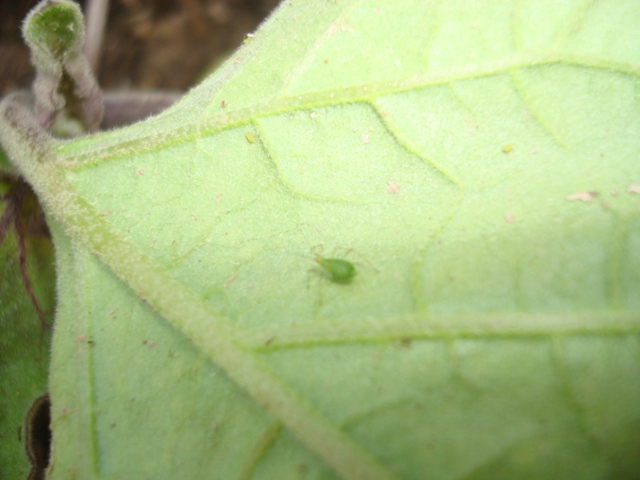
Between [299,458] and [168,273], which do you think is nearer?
[299,458]

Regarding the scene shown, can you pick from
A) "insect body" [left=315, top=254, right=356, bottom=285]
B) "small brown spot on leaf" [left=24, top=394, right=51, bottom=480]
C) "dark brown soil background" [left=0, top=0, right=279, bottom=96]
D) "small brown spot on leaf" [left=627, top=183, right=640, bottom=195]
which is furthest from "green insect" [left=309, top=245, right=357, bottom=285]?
"dark brown soil background" [left=0, top=0, right=279, bottom=96]

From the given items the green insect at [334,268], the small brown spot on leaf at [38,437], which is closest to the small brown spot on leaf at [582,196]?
the green insect at [334,268]

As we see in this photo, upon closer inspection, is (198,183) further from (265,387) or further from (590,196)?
(590,196)

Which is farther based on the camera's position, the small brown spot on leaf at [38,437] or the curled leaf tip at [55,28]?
the small brown spot on leaf at [38,437]

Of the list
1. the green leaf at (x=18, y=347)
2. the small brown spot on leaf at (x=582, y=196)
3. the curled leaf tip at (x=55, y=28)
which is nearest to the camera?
the small brown spot on leaf at (x=582, y=196)

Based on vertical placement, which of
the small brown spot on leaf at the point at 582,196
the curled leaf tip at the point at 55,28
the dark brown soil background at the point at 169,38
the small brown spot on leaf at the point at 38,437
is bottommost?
the small brown spot on leaf at the point at 38,437

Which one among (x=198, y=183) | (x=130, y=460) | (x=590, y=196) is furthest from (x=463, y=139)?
(x=130, y=460)

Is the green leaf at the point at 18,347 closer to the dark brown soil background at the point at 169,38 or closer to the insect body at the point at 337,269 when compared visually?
the insect body at the point at 337,269
